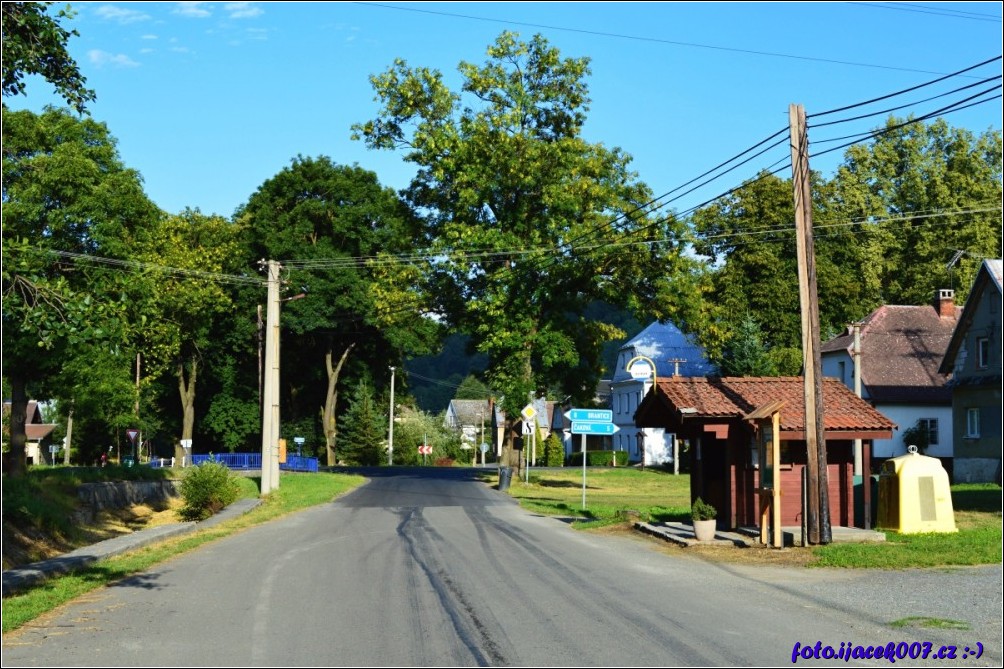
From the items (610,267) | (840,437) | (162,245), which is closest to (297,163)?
(162,245)

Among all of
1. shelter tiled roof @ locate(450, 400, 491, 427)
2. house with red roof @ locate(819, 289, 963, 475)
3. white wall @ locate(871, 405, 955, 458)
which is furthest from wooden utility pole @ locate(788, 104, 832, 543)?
shelter tiled roof @ locate(450, 400, 491, 427)

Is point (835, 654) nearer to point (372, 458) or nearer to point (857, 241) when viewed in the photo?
point (857, 241)

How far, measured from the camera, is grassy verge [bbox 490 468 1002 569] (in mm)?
16578

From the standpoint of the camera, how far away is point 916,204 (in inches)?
2704

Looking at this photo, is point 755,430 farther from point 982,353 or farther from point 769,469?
point 982,353

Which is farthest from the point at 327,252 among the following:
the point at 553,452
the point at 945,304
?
the point at 945,304

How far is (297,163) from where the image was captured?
2805 inches

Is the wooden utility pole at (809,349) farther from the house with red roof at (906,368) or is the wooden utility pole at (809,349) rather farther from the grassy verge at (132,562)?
the house with red roof at (906,368)

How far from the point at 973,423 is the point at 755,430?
2917 centimetres

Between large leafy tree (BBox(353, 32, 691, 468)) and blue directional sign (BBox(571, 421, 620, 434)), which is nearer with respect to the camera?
blue directional sign (BBox(571, 421, 620, 434))

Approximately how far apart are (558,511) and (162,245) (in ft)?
135

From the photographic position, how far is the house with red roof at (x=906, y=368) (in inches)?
2217

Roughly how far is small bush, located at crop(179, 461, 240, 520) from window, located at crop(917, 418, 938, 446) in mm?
39088

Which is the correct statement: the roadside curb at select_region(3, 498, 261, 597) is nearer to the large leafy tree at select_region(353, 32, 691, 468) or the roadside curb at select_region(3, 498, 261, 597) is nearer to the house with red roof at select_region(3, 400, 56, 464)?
the large leafy tree at select_region(353, 32, 691, 468)
